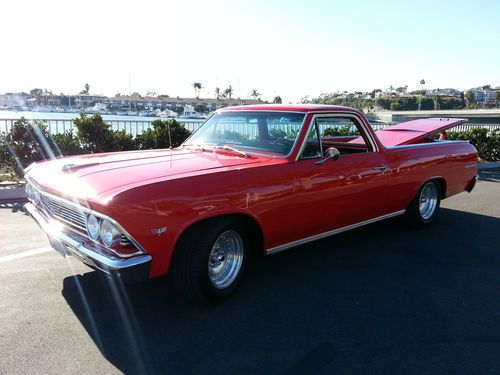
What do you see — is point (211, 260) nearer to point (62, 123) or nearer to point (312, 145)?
point (312, 145)

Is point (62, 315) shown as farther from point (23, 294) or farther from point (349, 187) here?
point (349, 187)

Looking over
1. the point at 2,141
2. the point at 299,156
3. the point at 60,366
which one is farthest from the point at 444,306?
the point at 2,141

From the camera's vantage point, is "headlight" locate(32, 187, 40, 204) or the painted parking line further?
the painted parking line

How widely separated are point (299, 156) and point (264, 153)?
0.36 meters

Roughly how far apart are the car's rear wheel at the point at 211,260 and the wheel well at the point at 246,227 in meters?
0.01

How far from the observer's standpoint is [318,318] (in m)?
3.46

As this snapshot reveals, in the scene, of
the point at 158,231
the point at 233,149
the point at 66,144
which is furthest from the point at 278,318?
the point at 66,144

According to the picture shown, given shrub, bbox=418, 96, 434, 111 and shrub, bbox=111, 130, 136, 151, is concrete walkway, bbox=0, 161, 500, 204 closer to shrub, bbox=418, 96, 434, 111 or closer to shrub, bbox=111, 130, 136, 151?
shrub, bbox=111, 130, 136, 151

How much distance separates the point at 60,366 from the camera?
8.98 ft

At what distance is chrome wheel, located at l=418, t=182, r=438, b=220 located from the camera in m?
6.11

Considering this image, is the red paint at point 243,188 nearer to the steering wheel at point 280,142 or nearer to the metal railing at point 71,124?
the steering wheel at point 280,142

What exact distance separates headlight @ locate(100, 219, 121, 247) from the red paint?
0.08 metres

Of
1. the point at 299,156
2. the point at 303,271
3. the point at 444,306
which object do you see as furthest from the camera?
the point at 303,271

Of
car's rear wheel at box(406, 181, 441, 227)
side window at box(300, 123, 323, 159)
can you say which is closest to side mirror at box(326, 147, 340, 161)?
side window at box(300, 123, 323, 159)
